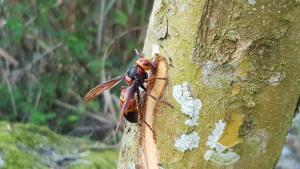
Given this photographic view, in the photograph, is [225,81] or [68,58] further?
[68,58]

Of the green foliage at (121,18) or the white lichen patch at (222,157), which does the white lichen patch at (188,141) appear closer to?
the white lichen patch at (222,157)

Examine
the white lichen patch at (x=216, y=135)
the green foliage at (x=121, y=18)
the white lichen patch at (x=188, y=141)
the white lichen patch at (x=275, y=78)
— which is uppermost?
the green foliage at (x=121, y=18)

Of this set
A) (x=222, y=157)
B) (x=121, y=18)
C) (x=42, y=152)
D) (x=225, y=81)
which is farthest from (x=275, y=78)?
(x=121, y=18)

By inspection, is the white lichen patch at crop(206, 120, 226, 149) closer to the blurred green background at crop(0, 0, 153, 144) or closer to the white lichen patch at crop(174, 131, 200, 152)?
the white lichen patch at crop(174, 131, 200, 152)

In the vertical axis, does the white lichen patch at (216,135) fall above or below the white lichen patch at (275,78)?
below

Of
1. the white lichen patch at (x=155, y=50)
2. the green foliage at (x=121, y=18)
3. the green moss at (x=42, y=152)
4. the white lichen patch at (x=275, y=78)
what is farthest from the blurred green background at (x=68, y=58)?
the white lichen patch at (x=275, y=78)

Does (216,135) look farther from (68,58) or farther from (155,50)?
(68,58)
